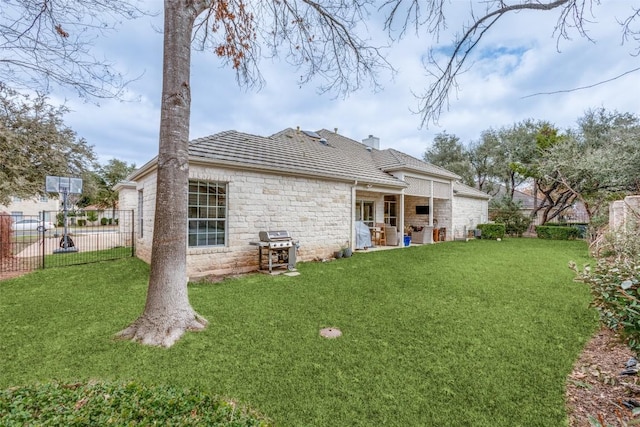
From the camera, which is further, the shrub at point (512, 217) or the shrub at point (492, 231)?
the shrub at point (512, 217)

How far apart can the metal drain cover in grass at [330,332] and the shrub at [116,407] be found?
5.54 ft

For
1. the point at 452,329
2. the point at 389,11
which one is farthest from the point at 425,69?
the point at 452,329

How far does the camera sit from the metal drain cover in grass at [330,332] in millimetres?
3914

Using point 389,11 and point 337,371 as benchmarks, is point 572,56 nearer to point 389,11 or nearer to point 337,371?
point 389,11

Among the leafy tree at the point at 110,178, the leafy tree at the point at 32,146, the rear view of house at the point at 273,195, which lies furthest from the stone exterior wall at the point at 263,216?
the leafy tree at the point at 110,178

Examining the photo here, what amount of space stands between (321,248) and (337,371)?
683 centimetres

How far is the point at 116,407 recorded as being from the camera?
211 cm

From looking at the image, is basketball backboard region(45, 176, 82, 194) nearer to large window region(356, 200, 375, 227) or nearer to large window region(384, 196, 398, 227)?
large window region(356, 200, 375, 227)

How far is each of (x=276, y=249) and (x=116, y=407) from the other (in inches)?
232

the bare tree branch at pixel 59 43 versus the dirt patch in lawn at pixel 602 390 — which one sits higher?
the bare tree branch at pixel 59 43

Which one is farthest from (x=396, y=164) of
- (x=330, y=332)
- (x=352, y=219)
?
(x=330, y=332)

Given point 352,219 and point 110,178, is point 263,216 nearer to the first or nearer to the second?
point 352,219

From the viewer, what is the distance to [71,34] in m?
5.00

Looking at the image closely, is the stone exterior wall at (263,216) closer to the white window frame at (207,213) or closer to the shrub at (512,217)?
the white window frame at (207,213)
